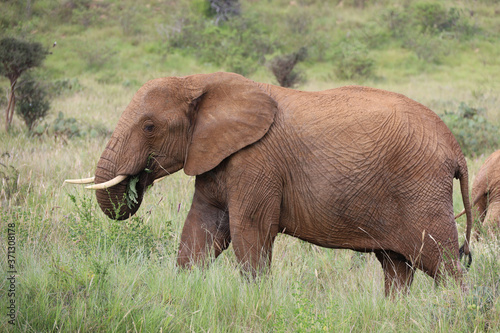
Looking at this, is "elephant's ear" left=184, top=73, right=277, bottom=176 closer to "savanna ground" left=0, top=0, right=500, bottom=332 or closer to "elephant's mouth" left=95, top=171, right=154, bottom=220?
"elephant's mouth" left=95, top=171, right=154, bottom=220

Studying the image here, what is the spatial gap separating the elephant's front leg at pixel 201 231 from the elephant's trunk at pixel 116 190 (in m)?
0.42

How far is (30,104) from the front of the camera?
973 centimetres

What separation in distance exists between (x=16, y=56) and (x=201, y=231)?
23.6 feet

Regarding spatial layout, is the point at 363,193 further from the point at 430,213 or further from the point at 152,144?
the point at 152,144

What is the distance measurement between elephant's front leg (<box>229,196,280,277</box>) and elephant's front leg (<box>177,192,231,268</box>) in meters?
0.36

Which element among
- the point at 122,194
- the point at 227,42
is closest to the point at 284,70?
the point at 227,42

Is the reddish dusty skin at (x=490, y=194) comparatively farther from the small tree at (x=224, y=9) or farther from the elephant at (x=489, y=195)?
the small tree at (x=224, y=9)

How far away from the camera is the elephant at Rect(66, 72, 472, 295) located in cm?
373

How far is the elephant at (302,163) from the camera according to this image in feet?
12.2

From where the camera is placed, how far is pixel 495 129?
32.6 ft

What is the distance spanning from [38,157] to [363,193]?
4705 mm

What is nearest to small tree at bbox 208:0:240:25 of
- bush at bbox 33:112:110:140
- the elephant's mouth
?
bush at bbox 33:112:110:140

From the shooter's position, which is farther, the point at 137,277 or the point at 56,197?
the point at 56,197

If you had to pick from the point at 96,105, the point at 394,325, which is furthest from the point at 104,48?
the point at 394,325
